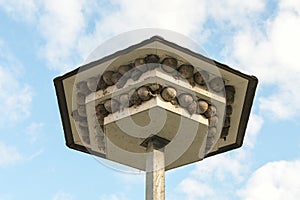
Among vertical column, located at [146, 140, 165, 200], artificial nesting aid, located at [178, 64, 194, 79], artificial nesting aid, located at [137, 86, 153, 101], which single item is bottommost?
vertical column, located at [146, 140, 165, 200]

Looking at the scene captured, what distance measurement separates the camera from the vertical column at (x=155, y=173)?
455cm

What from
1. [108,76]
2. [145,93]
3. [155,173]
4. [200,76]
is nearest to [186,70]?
[200,76]

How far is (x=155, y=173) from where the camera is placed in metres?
4.71

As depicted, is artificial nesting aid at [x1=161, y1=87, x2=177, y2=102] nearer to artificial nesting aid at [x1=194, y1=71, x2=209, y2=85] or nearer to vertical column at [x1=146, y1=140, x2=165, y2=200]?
artificial nesting aid at [x1=194, y1=71, x2=209, y2=85]

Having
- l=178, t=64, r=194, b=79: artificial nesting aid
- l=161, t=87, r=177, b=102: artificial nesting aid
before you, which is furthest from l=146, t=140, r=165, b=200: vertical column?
l=178, t=64, r=194, b=79: artificial nesting aid

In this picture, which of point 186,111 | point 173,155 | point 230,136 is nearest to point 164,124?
point 186,111

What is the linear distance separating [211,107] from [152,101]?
1.85ft

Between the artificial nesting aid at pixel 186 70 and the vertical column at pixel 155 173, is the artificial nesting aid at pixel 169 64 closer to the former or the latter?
the artificial nesting aid at pixel 186 70

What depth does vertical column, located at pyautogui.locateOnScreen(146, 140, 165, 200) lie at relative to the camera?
179 inches

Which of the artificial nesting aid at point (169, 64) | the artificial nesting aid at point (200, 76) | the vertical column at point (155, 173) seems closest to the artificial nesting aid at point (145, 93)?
the artificial nesting aid at point (169, 64)

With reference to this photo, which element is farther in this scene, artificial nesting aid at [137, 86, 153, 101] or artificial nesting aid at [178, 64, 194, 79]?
artificial nesting aid at [178, 64, 194, 79]

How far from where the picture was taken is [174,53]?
178 inches

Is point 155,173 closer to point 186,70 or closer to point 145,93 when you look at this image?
point 145,93

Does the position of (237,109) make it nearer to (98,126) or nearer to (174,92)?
(174,92)
